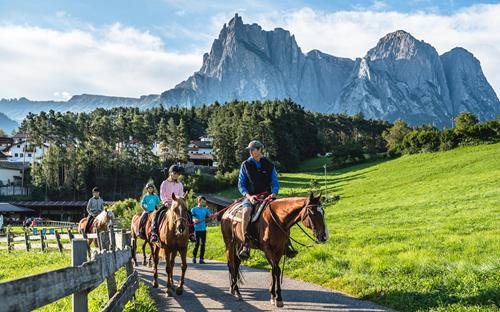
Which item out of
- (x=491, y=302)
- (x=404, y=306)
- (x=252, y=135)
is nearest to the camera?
(x=491, y=302)

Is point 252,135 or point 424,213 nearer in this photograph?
point 424,213

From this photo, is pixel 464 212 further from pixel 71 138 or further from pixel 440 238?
pixel 71 138

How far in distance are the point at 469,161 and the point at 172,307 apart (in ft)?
193

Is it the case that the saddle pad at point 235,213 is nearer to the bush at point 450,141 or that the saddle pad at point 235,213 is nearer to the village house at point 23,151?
the bush at point 450,141

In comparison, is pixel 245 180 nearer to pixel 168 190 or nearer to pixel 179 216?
pixel 179 216

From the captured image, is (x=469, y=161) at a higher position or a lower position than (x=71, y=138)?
lower

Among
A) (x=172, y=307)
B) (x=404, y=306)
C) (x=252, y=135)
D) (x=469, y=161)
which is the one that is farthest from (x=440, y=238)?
(x=252, y=135)

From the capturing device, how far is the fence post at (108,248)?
25.6ft

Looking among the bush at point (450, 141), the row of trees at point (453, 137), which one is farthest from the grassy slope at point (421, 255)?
the bush at point (450, 141)

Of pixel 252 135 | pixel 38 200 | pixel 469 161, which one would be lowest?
pixel 38 200

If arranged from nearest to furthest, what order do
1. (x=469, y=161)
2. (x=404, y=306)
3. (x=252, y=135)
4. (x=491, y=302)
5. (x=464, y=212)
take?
(x=491, y=302) → (x=404, y=306) → (x=464, y=212) → (x=469, y=161) → (x=252, y=135)

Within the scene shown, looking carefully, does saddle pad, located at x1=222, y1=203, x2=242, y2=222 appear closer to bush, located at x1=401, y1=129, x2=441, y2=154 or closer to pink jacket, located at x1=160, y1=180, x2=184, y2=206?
pink jacket, located at x1=160, y1=180, x2=184, y2=206

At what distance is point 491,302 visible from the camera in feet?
26.4

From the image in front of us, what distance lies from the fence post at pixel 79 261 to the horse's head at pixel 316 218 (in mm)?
4697
